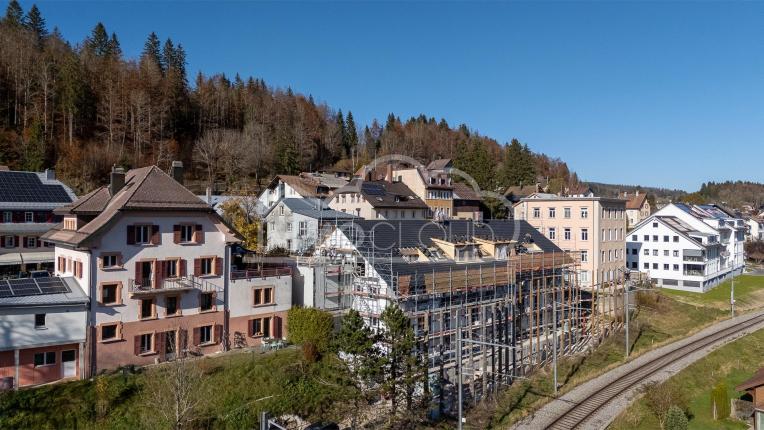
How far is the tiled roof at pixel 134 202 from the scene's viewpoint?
1128 inches

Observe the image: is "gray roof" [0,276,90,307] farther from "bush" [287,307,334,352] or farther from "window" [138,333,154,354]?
"bush" [287,307,334,352]

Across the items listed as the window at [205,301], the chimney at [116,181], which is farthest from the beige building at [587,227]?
the chimney at [116,181]

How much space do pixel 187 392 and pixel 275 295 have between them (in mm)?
11997

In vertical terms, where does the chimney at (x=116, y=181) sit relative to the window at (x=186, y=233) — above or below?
above

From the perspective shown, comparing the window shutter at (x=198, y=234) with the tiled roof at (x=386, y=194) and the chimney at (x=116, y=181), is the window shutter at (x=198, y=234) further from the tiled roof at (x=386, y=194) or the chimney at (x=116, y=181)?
the tiled roof at (x=386, y=194)

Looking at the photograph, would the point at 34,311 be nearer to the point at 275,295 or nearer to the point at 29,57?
the point at 275,295

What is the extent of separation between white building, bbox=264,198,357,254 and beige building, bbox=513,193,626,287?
70.5ft

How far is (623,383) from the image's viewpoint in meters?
32.8

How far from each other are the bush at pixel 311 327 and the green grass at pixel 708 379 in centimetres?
1611

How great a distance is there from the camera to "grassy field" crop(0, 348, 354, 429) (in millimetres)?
23547

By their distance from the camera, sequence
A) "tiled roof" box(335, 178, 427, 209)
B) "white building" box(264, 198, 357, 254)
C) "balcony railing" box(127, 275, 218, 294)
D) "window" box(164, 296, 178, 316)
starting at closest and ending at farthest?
"balcony railing" box(127, 275, 218, 294)
"window" box(164, 296, 178, 316)
"white building" box(264, 198, 357, 254)
"tiled roof" box(335, 178, 427, 209)

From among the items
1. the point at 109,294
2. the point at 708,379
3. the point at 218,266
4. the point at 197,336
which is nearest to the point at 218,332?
the point at 197,336

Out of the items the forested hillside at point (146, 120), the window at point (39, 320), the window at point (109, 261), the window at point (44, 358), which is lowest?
the window at point (44, 358)

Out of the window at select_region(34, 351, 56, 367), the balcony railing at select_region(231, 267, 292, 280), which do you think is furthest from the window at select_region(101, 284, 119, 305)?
the balcony railing at select_region(231, 267, 292, 280)
